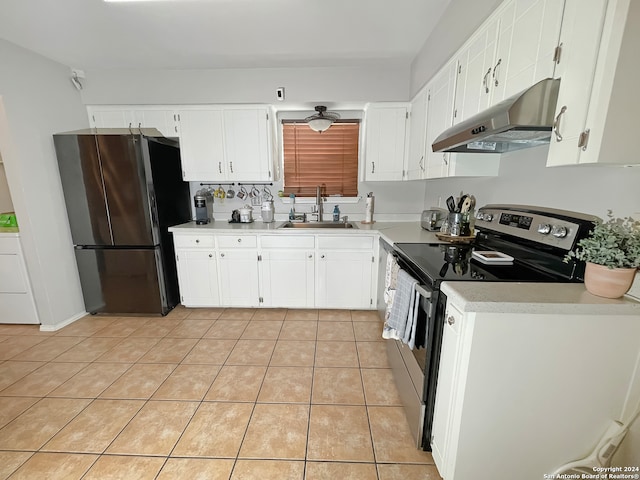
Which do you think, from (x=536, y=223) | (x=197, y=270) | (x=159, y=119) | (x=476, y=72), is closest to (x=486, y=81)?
(x=476, y=72)

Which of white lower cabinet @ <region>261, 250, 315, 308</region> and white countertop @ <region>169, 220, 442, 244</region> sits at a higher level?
white countertop @ <region>169, 220, 442, 244</region>

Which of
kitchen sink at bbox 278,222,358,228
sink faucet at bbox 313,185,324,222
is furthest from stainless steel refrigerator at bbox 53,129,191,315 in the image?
sink faucet at bbox 313,185,324,222

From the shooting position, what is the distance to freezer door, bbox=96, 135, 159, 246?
2439 mm

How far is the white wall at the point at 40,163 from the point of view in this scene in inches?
86.9

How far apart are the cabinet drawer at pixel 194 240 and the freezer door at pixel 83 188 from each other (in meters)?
0.64

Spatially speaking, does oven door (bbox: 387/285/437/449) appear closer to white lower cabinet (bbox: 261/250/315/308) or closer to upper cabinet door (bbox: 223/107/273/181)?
white lower cabinet (bbox: 261/250/315/308)

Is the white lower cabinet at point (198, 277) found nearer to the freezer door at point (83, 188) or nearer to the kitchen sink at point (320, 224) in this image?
the freezer door at point (83, 188)

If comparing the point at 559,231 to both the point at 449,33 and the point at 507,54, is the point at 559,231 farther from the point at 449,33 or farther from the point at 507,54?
the point at 449,33

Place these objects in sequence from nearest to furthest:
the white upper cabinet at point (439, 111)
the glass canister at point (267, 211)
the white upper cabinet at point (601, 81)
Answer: the white upper cabinet at point (601, 81), the white upper cabinet at point (439, 111), the glass canister at point (267, 211)

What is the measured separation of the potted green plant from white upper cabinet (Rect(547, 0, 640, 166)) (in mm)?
248

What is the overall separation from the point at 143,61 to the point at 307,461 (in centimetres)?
347

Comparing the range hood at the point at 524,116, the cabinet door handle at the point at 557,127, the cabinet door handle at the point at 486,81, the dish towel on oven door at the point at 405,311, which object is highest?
the cabinet door handle at the point at 486,81

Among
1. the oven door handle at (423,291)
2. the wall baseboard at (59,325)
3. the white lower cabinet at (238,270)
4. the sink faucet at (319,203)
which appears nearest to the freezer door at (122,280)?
the wall baseboard at (59,325)

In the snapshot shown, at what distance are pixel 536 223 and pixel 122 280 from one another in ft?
11.3
